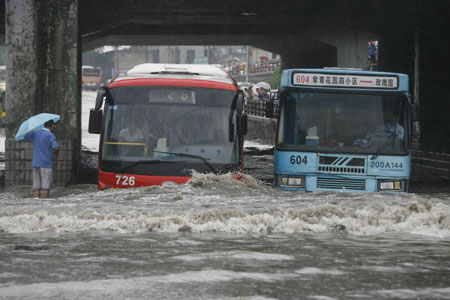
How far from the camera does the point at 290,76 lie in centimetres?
1368

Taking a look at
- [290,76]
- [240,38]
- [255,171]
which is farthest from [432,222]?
[240,38]

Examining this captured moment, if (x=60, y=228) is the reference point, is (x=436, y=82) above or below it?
above

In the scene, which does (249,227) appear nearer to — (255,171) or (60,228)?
(60,228)

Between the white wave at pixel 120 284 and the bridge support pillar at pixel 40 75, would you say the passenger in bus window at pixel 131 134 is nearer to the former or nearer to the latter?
the bridge support pillar at pixel 40 75

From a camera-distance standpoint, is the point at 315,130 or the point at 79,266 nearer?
the point at 79,266

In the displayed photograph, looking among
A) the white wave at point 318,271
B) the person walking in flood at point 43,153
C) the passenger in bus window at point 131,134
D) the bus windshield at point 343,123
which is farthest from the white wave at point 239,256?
the person walking in flood at point 43,153

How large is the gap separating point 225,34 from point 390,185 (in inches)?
774

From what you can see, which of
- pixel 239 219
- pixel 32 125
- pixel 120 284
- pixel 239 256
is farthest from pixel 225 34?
pixel 120 284

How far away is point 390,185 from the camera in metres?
13.3

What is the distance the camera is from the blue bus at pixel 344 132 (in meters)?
13.2

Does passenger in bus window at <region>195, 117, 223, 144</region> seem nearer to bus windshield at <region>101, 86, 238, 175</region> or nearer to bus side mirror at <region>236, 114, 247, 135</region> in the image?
bus windshield at <region>101, 86, 238, 175</region>

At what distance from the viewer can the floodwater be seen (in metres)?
7.21

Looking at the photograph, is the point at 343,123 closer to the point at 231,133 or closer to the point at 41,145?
the point at 231,133

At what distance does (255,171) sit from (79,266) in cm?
1561
